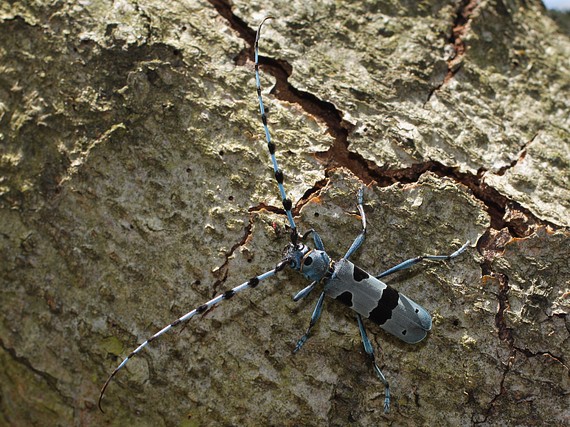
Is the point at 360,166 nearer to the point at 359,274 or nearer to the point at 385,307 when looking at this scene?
the point at 359,274

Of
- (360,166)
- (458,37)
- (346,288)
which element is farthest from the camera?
(458,37)

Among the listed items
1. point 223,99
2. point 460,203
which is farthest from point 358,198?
point 223,99

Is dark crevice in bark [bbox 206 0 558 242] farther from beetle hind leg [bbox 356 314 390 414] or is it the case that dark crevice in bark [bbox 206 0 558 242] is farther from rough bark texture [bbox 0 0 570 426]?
beetle hind leg [bbox 356 314 390 414]

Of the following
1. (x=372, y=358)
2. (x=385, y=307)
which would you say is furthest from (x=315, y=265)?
(x=372, y=358)

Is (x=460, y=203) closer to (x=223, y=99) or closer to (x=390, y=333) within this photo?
(x=390, y=333)

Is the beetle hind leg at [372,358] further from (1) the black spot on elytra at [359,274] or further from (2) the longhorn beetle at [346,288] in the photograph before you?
(1) the black spot on elytra at [359,274]

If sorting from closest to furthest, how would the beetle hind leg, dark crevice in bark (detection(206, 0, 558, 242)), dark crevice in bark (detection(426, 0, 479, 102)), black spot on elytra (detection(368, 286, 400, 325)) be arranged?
1. the beetle hind leg
2. black spot on elytra (detection(368, 286, 400, 325))
3. dark crevice in bark (detection(206, 0, 558, 242))
4. dark crevice in bark (detection(426, 0, 479, 102))

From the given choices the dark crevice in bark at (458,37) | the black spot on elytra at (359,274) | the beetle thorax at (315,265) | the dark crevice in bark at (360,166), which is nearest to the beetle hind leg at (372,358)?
the black spot on elytra at (359,274)

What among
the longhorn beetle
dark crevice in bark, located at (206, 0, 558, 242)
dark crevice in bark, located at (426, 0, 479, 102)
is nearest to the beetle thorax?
the longhorn beetle

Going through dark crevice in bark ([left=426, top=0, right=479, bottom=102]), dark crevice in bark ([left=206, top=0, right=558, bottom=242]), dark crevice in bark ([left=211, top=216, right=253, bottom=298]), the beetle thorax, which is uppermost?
dark crevice in bark ([left=426, top=0, right=479, bottom=102])
